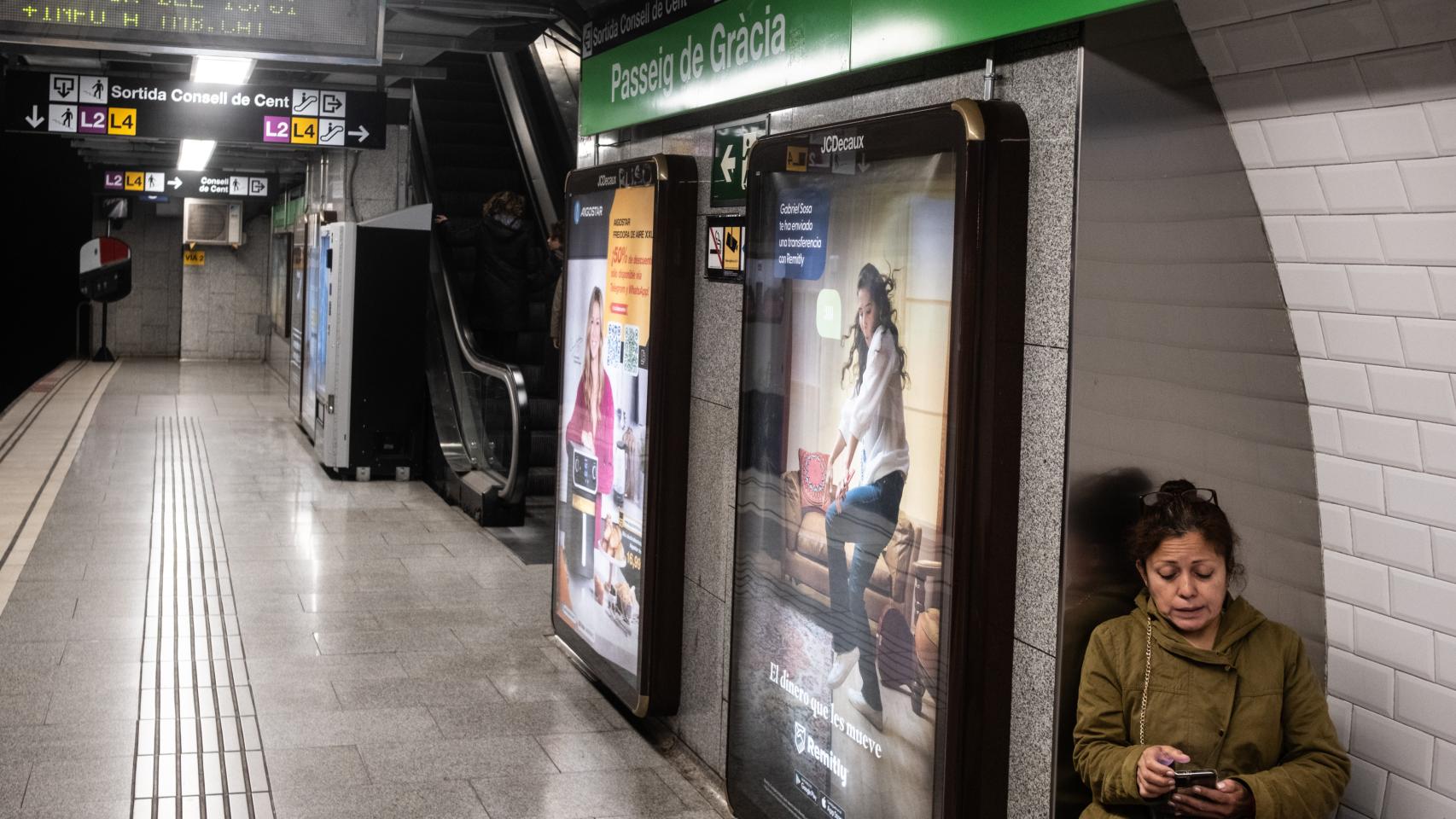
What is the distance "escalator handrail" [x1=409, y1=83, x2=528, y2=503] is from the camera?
803 cm

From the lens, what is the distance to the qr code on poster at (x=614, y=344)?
4637 mm

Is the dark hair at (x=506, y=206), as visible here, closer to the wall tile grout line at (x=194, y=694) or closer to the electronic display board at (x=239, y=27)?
the wall tile grout line at (x=194, y=694)

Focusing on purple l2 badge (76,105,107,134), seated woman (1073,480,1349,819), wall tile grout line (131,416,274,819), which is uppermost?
purple l2 badge (76,105,107,134)

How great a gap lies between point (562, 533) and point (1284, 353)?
3226 mm

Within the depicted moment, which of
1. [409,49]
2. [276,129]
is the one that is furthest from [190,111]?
[409,49]

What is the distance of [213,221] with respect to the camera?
77.5 ft

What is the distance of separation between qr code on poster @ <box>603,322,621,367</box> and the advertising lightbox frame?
2038 mm

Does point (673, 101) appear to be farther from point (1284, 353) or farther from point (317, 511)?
point (317, 511)

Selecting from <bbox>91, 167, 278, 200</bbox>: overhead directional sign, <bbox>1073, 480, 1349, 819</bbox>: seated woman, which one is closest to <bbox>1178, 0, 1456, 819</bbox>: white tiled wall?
<bbox>1073, 480, 1349, 819</bbox>: seated woman

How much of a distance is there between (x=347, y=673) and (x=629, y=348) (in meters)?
1.75

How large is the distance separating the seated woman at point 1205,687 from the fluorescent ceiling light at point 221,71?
25.0ft

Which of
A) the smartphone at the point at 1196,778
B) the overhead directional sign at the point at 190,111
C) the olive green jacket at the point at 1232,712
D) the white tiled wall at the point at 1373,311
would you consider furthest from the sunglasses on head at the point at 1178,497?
the overhead directional sign at the point at 190,111

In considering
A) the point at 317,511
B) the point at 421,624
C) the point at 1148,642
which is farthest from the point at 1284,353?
the point at 317,511

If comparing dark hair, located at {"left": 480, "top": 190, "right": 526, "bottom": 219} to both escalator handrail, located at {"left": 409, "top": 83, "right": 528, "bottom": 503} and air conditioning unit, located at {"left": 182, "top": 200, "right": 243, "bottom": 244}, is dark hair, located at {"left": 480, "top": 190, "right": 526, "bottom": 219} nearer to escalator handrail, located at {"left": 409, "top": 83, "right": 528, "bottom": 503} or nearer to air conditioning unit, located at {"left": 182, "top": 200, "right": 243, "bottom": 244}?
escalator handrail, located at {"left": 409, "top": 83, "right": 528, "bottom": 503}
